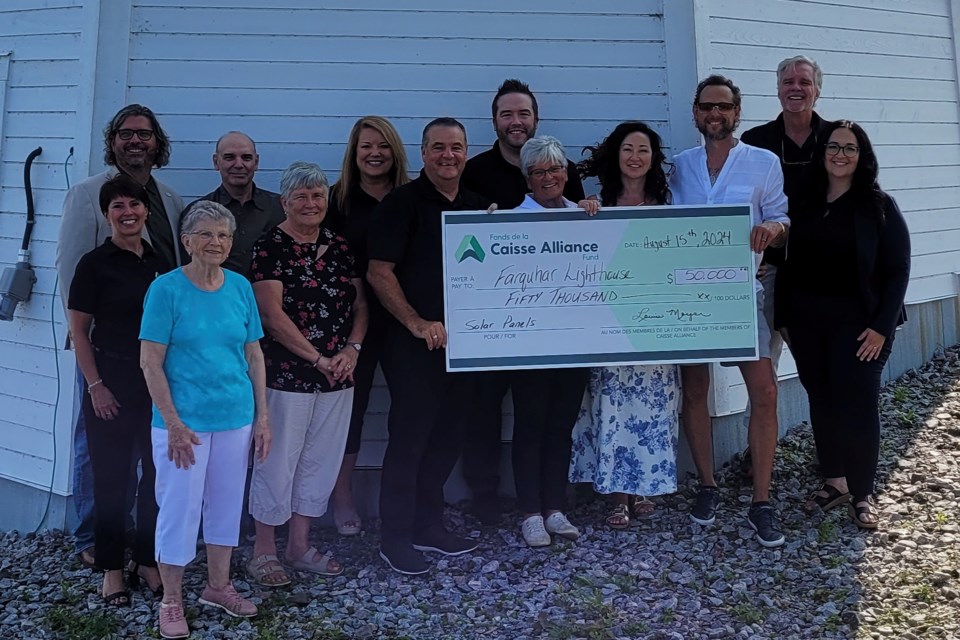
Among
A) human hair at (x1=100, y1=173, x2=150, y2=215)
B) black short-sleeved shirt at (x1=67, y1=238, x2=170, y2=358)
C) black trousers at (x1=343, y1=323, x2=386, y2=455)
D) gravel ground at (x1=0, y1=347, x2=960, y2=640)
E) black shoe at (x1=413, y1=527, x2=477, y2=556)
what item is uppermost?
human hair at (x1=100, y1=173, x2=150, y2=215)

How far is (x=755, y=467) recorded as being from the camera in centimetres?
439

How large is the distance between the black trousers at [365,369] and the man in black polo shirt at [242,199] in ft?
2.47

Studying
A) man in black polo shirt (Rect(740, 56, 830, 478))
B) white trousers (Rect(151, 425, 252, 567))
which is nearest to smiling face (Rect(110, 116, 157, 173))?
white trousers (Rect(151, 425, 252, 567))

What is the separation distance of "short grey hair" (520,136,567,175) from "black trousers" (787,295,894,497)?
152cm

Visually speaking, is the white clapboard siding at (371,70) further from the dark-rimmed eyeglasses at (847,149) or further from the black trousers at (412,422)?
the dark-rimmed eyeglasses at (847,149)

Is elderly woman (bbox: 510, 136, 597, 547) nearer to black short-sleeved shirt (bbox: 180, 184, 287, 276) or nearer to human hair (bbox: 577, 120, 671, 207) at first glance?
human hair (bbox: 577, 120, 671, 207)

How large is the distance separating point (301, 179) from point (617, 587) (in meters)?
2.42

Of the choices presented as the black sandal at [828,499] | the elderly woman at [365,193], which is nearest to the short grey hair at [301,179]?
the elderly woman at [365,193]

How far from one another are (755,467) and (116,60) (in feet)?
14.6

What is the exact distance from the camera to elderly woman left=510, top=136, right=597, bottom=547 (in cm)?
428

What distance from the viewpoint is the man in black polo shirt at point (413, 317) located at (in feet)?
13.0

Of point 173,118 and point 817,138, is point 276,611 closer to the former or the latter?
point 173,118

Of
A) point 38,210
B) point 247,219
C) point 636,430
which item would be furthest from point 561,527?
point 38,210

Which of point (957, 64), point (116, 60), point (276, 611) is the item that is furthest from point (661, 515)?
point (957, 64)
